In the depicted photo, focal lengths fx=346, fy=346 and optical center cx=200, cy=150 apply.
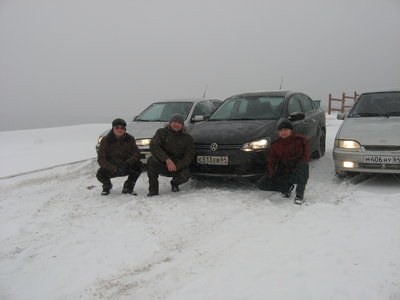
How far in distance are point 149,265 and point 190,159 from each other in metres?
2.43

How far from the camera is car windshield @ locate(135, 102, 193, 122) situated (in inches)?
323

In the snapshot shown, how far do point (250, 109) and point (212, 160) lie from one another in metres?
1.64

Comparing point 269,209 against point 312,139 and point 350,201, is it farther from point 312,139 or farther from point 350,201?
point 312,139

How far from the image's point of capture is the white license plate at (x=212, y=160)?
18.0 ft

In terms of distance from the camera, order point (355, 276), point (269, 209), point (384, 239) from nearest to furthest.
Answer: point (355, 276)
point (384, 239)
point (269, 209)

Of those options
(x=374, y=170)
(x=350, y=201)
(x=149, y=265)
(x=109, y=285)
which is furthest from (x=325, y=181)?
(x=109, y=285)

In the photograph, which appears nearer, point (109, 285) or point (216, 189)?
point (109, 285)

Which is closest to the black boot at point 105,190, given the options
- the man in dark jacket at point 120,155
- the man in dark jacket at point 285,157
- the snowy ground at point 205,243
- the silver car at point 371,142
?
the man in dark jacket at point 120,155

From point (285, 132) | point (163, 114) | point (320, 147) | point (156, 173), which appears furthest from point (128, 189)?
point (320, 147)

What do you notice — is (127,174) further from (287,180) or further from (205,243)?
(287,180)

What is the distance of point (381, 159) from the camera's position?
209 inches

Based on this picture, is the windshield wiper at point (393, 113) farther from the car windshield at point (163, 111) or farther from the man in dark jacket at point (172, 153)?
the car windshield at point (163, 111)

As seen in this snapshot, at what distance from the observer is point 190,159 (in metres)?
5.56

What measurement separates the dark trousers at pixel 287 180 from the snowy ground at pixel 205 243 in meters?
0.17
